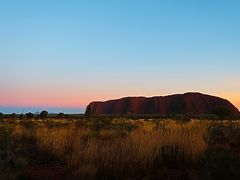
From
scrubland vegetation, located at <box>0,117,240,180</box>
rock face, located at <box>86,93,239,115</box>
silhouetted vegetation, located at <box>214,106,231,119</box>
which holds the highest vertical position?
rock face, located at <box>86,93,239,115</box>

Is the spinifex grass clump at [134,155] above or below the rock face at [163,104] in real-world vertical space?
below

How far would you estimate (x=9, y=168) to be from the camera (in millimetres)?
8477

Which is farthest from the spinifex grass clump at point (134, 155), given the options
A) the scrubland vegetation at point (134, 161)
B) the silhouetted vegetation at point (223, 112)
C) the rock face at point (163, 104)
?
the rock face at point (163, 104)

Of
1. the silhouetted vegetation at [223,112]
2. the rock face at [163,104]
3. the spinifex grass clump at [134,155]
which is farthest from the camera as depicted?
the rock face at [163,104]

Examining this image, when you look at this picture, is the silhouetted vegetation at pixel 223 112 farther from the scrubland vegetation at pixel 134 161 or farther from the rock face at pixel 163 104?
the rock face at pixel 163 104

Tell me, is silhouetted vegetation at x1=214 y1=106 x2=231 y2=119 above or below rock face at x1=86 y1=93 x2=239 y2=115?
below

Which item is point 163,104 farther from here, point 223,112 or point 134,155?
point 134,155

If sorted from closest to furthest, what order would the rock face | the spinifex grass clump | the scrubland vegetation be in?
the scrubland vegetation
the spinifex grass clump
the rock face

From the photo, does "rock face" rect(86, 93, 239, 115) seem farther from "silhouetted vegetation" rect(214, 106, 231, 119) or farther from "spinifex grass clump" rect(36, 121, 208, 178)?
"spinifex grass clump" rect(36, 121, 208, 178)

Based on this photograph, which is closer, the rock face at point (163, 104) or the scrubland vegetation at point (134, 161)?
the scrubland vegetation at point (134, 161)

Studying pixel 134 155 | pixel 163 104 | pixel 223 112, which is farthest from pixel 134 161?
pixel 163 104

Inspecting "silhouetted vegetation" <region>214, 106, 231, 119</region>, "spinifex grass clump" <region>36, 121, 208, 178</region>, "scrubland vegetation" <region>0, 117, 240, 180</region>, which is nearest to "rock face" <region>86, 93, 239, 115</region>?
"silhouetted vegetation" <region>214, 106, 231, 119</region>

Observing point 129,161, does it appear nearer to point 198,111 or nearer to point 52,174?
point 52,174

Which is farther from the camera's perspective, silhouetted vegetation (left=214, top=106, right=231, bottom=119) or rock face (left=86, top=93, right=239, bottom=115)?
rock face (left=86, top=93, right=239, bottom=115)
